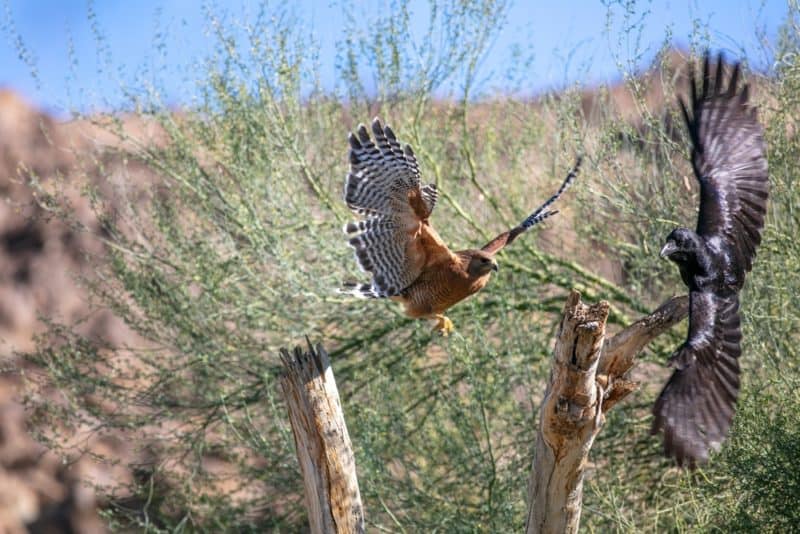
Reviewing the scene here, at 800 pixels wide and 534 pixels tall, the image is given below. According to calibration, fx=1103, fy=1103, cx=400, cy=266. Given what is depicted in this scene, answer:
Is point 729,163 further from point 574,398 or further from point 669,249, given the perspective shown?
point 574,398

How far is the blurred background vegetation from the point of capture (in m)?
6.12

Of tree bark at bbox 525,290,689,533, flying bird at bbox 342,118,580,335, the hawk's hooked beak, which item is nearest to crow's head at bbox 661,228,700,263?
the hawk's hooked beak

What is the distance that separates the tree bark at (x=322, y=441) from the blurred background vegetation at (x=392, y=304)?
136 cm

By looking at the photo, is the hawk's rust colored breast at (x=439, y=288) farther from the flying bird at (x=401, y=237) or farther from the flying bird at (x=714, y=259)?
the flying bird at (x=714, y=259)

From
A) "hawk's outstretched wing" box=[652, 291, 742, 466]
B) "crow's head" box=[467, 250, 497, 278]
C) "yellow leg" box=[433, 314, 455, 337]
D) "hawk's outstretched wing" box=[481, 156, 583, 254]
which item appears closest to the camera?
"hawk's outstretched wing" box=[652, 291, 742, 466]

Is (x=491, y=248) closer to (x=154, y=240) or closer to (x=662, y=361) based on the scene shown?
(x=662, y=361)

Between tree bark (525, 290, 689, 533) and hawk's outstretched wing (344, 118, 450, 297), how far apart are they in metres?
1.39

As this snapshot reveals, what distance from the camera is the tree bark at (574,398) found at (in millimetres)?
3594

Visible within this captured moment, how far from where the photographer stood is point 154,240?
25.9 feet

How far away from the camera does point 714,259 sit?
463 cm

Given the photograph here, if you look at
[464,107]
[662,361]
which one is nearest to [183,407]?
[464,107]

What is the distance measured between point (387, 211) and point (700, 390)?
1745 millimetres

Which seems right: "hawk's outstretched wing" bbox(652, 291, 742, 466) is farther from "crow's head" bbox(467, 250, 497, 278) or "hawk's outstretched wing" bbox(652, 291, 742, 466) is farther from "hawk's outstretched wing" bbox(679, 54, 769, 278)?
"crow's head" bbox(467, 250, 497, 278)

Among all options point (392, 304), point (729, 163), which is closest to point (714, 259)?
point (729, 163)
